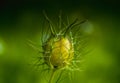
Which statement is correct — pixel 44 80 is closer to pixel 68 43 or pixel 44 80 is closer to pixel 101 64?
pixel 101 64

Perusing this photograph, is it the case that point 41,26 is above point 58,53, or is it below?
above

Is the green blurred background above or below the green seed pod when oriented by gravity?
above

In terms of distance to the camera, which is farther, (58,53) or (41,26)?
(41,26)

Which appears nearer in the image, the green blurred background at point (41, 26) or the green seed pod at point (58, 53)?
the green seed pod at point (58, 53)

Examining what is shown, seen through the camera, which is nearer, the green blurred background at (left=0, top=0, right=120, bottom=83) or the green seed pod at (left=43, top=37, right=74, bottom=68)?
the green seed pod at (left=43, top=37, right=74, bottom=68)

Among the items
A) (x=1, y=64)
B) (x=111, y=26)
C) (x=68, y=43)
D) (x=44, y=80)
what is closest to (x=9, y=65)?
(x=1, y=64)

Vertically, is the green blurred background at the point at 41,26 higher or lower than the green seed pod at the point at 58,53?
higher
